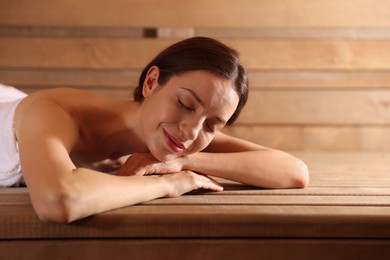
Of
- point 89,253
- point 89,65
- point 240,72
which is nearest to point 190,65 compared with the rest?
point 240,72

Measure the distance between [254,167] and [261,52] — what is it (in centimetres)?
163

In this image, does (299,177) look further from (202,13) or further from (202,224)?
(202,13)

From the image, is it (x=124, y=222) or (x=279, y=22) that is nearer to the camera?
(x=124, y=222)

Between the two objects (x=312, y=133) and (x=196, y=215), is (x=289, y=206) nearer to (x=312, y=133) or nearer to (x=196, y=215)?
(x=196, y=215)

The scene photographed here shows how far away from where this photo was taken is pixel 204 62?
153 cm

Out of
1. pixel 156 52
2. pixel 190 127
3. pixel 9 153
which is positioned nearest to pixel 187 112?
pixel 190 127

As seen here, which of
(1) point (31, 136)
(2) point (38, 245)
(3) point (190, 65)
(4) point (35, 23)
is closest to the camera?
(2) point (38, 245)

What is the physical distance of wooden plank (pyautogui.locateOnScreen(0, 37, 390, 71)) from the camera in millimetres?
3166

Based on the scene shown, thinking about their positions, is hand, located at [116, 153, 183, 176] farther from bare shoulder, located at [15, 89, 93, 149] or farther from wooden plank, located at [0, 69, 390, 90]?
wooden plank, located at [0, 69, 390, 90]

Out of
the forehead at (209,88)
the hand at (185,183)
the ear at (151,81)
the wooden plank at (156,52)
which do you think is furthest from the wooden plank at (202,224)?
the wooden plank at (156,52)

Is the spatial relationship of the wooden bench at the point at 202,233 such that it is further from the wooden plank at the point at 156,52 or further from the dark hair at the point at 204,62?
the wooden plank at the point at 156,52

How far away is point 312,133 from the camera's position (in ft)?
10.9

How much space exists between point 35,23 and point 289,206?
2210 millimetres

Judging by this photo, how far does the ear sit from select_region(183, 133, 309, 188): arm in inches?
9.5
